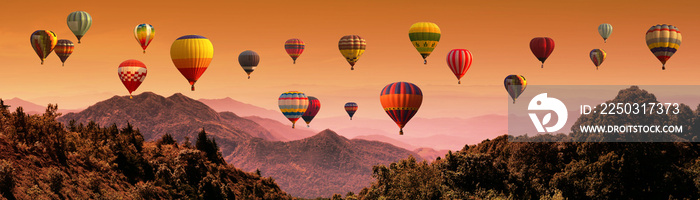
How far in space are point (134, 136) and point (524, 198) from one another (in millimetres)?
48406

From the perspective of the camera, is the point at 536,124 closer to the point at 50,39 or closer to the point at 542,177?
the point at 542,177

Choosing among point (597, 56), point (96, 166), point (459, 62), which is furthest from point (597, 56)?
point (96, 166)

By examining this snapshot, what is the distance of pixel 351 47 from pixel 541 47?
33.9 meters

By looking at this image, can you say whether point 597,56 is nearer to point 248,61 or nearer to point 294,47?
point 294,47

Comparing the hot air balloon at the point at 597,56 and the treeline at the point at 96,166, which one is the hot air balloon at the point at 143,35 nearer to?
the treeline at the point at 96,166

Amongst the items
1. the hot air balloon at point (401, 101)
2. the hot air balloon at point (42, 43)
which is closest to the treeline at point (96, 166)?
the hot air balloon at point (401, 101)

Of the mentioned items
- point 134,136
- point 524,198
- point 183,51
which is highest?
point 183,51

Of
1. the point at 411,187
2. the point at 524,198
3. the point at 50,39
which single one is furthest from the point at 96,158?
the point at 50,39

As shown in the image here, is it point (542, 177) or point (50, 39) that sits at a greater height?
point (50, 39)

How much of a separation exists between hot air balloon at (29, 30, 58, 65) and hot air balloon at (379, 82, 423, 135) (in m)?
64.0

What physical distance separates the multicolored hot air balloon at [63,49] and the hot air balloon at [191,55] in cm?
5237

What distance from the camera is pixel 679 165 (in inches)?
3565

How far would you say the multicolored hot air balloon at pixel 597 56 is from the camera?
16879cm

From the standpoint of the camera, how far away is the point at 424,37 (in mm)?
115000
